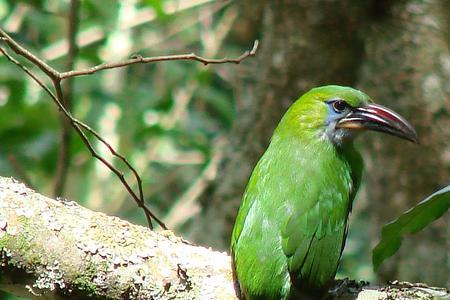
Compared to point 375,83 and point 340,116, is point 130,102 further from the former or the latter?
point 340,116

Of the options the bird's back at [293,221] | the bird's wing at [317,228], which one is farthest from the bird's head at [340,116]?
the bird's wing at [317,228]

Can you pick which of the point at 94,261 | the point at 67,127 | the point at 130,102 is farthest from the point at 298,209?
the point at 130,102

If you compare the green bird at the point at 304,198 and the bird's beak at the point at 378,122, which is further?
the bird's beak at the point at 378,122

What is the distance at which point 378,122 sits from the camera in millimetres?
3604

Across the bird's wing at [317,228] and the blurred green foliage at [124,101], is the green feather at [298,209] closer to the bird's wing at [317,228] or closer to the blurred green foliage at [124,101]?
the bird's wing at [317,228]

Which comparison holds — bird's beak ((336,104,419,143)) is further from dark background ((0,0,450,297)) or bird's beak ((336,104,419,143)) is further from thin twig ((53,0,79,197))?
dark background ((0,0,450,297))

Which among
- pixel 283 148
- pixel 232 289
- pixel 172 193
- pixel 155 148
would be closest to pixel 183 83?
pixel 155 148

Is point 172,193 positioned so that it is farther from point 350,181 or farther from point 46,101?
point 350,181

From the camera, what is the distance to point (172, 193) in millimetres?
7168

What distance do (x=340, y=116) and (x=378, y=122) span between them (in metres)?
0.18

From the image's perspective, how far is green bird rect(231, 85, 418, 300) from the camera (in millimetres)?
2977

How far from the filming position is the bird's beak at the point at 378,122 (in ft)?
11.5

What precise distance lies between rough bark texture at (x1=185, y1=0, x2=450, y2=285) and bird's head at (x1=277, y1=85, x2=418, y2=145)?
2.18 meters

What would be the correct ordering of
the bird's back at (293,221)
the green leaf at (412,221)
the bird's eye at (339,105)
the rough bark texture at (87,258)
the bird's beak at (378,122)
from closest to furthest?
the rough bark texture at (87,258)
the green leaf at (412,221)
the bird's back at (293,221)
the bird's beak at (378,122)
the bird's eye at (339,105)
